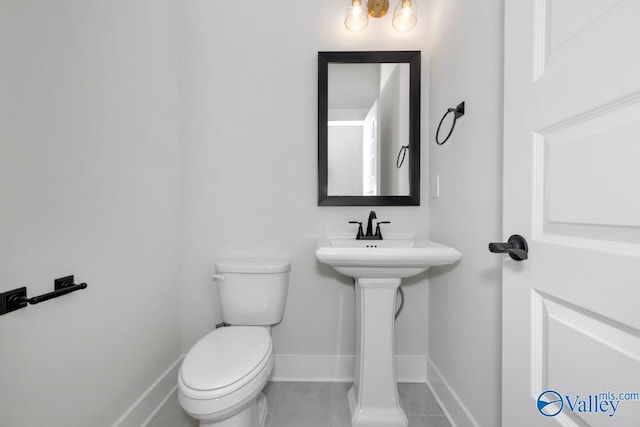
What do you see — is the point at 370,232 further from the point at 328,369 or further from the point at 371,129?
the point at 328,369

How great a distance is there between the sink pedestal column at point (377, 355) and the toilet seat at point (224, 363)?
1.53 feet

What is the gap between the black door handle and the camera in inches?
28.2

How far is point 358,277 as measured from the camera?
4.39 ft

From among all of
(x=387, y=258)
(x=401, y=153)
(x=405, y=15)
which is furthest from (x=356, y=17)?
(x=387, y=258)

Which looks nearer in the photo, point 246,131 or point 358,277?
point 358,277

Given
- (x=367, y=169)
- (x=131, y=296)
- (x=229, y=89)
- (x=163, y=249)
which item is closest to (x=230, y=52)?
(x=229, y=89)

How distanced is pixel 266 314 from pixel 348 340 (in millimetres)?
559

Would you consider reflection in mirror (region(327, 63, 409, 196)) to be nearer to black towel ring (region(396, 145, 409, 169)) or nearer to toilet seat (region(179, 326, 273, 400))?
black towel ring (region(396, 145, 409, 169))

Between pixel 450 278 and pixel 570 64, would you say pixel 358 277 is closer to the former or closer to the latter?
pixel 450 278

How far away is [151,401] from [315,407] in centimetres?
82

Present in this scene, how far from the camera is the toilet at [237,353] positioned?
101cm

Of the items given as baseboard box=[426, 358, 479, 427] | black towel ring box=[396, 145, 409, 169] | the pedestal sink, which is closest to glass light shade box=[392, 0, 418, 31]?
black towel ring box=[396, 145, 409, 169]

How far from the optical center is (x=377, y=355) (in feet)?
4.46

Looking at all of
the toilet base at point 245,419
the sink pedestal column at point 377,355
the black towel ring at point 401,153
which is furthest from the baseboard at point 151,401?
the black towel ring at point 401,153
